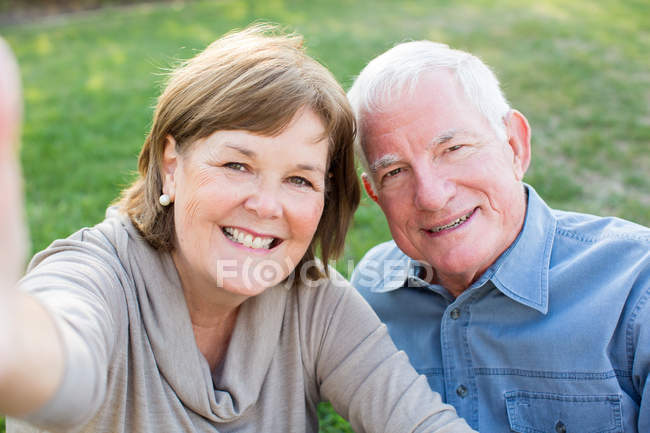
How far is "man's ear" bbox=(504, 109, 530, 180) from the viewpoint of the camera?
2.55 metres

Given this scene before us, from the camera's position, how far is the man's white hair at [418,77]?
243cm

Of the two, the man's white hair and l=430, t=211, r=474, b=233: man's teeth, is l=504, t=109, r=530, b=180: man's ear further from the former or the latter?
l=430, t=211, r=474, b=233: man's teeth

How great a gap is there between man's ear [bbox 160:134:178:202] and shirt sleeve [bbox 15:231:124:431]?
31cm

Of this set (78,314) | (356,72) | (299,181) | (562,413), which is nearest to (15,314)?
(78,314)

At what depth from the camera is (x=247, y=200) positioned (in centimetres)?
207

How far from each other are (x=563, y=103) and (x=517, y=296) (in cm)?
538

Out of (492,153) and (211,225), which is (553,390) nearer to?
(492,153)

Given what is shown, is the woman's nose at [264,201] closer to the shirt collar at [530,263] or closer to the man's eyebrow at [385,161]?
the man's eyebrow at [385,161]

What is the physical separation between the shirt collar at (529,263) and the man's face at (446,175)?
0.05 metres

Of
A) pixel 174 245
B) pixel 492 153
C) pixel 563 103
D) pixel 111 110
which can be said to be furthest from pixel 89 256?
pixel 563 103

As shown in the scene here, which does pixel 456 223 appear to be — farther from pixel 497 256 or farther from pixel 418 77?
pixel 418 77

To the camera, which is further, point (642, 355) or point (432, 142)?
point (432, 142)

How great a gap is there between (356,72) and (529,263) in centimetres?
579

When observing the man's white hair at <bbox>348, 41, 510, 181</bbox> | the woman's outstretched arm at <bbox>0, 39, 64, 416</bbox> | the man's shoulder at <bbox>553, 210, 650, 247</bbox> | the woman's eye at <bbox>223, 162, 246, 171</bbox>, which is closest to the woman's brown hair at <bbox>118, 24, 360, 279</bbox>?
the woman's eye at <bbox>223, 162, 246, 171</bbox>
